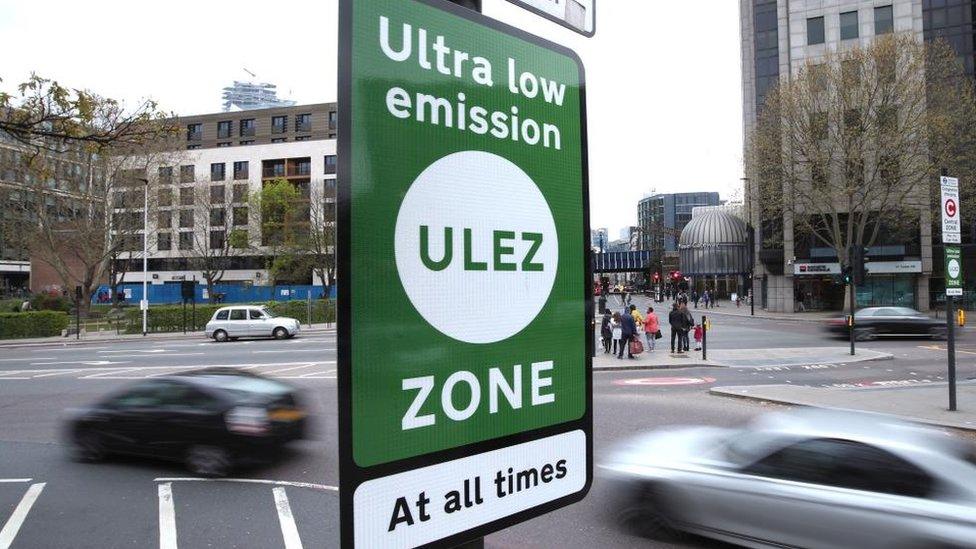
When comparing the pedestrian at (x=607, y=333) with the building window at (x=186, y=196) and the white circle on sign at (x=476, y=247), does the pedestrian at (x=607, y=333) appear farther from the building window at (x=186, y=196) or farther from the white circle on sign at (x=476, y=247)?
the building window at (x=186, y=196)

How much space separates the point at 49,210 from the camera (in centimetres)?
4012

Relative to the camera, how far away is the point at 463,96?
1.43 m

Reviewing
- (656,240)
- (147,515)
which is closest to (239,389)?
(147,515)

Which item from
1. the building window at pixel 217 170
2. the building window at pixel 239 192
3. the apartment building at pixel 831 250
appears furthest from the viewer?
the building window at pixel 217 170

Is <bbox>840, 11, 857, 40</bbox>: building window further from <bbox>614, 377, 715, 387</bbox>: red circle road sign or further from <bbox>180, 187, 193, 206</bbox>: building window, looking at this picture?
<bbox>180, 187, 193, 206</bbox>: building window

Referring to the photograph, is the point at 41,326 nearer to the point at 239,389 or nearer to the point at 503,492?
the point at 239,389

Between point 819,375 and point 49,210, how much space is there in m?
44.3

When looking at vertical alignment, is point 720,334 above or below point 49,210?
below

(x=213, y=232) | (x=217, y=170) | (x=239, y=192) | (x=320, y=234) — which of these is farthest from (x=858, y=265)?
(x=217, y=170)

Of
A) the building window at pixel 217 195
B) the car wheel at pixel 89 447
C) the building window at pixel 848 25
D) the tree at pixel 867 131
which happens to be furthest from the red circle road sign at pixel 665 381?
the building window at pixel 217 195

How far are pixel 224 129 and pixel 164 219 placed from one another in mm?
30703

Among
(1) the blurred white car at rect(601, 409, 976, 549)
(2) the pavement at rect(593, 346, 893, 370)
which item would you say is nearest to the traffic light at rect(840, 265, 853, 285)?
(2) the pavement at rect(593, 346, 893, 370)

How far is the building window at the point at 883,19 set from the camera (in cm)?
4341

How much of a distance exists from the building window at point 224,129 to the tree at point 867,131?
6056cm
